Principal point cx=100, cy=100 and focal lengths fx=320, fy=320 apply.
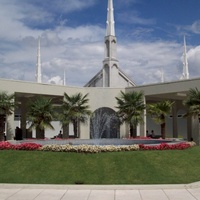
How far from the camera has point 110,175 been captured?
1223 cm

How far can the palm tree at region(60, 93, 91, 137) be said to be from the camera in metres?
28.9

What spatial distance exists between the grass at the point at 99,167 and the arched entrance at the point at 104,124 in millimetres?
17338

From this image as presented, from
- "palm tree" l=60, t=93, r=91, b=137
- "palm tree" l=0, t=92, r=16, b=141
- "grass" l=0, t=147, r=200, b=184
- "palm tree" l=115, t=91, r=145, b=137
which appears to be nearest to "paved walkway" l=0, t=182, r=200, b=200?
"grass" l=0, t=147, r=200, b=184

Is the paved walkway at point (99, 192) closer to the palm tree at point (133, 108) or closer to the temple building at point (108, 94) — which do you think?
the temple building at point (108, 94)

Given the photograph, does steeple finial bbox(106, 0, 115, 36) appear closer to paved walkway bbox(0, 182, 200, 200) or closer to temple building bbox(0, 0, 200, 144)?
temple building bbox(0, 0, 200, 144)

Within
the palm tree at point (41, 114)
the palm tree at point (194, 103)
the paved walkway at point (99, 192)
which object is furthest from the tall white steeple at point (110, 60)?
the paved walkway at point (99, 192)

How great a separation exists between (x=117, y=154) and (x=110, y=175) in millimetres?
2441

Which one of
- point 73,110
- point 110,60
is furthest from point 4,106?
Answer: point 110,60

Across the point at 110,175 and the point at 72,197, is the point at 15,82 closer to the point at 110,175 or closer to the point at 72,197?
the point at 110,175

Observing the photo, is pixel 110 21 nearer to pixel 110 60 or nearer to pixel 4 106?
pixel 110 60

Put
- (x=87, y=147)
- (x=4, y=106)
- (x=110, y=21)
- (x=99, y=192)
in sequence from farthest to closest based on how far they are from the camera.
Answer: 1. (x=110, y=21)
2. (x=4, y=106)
3. (x=87, y=147)
4. (x=99, y=192)

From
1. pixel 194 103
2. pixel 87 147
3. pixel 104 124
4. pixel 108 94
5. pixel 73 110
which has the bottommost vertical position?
pixel 87 147

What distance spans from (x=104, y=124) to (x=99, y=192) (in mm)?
26107

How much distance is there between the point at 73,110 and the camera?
95.7 feet
